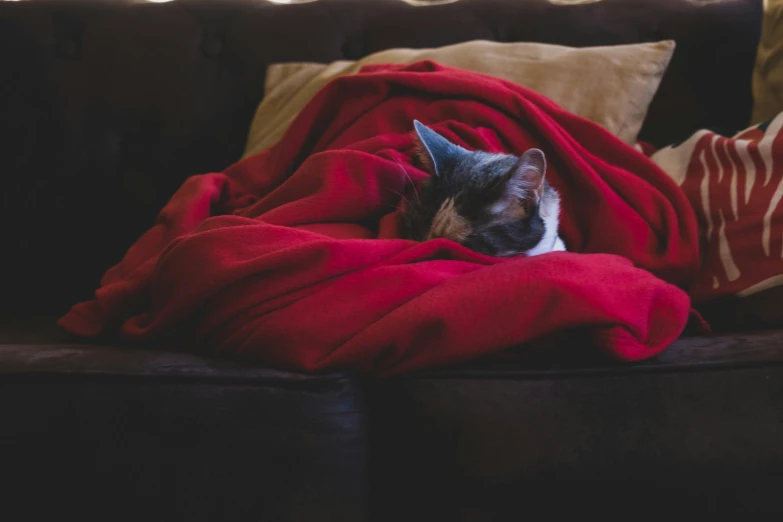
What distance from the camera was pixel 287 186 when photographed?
3.54 feet

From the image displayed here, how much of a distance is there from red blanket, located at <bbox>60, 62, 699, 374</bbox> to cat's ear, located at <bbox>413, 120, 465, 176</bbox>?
79mm

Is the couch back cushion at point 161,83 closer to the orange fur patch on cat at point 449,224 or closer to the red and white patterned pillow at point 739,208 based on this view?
the red and white patterned pillow at point 739,208

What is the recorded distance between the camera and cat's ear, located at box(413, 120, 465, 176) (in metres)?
1.02

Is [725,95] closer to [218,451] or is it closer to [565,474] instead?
[565,474]

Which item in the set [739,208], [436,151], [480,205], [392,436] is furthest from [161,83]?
[739,208]

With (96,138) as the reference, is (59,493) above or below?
below

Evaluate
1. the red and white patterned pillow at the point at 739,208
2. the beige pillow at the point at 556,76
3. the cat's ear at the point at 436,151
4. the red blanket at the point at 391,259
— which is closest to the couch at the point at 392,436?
the red blanket at the point at 391,259

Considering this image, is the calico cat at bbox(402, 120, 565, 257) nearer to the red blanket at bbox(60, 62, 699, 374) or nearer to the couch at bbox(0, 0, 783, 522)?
Answer: the red blanket at bbox(60, 62, 699, 374)

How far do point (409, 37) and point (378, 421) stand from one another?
1003 mm

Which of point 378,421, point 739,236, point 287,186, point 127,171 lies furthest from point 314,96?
point 739,236

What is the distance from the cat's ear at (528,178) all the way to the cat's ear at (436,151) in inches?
5.4

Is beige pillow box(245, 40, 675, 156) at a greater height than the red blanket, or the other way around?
beige pillow box(245, 40, 675, 156)

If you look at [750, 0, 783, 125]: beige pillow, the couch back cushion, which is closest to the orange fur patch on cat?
the couch back cushion

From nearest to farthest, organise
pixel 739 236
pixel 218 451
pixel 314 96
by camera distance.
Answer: pixel 218 451, pixel 739 236, pixel 314 96
